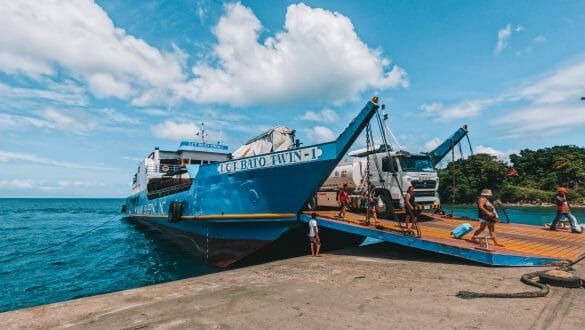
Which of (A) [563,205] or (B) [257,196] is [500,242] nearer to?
(A) [563,205]

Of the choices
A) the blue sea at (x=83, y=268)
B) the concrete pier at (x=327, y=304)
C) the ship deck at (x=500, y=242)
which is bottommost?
the blue sea at (x=83, y=268)

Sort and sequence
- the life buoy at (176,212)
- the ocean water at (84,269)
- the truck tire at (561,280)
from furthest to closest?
1. the life buoy at (176,212)
2. the ocean water at (84,269)
3. the truck tire at (561,280)

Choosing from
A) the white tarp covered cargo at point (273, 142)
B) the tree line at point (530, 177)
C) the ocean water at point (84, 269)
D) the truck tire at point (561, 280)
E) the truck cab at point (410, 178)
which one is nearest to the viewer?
the truck tire at point (561, 280)

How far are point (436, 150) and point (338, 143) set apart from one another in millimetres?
8127

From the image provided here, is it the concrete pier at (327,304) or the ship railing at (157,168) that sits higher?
the ship railing at (157,168)

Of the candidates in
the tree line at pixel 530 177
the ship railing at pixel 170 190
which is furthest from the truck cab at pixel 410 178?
the tree line at pixel 530 177

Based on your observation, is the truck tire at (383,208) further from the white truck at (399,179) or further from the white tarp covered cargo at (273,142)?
the white tarp covered cargo at (273,142)

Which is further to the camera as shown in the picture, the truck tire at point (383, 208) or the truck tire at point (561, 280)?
the truck tire at point (383, 208)

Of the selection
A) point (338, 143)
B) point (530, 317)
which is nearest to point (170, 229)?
point (338, 143)

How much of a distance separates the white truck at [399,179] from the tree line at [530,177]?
148ft

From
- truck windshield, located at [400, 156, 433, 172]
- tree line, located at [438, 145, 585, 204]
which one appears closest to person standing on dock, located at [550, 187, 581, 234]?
truck windshield, located at [400, 156, 433, 172]

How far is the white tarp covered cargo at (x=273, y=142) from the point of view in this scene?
42.8ft

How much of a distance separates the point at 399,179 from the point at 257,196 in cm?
561

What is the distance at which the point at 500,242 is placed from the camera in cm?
891
